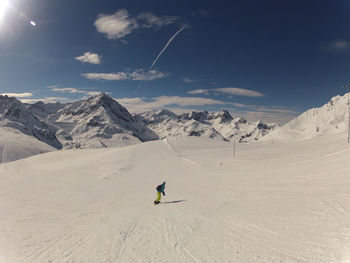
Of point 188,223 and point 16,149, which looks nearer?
point 188,223

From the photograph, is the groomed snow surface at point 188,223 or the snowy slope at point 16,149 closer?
the groomed snow surface at point 188,223

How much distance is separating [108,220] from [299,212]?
1053 cm

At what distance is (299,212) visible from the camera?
444 inches

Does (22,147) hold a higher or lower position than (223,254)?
lower

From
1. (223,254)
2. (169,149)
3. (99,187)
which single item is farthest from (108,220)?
(169,149)

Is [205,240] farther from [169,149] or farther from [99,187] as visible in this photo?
[169,149]

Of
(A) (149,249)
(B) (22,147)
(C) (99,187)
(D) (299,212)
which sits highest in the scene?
(D) (299,212)

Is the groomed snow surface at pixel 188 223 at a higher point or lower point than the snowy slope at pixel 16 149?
higher

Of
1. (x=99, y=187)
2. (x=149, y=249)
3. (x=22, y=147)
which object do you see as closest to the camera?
(x=149, y=249)

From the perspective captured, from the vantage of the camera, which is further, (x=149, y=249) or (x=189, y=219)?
(x=189, y=219)

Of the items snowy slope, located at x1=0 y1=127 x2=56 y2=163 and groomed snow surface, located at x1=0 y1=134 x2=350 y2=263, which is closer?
groomed snow surface, located at x1=0 y1=134 x2=350 y2=263

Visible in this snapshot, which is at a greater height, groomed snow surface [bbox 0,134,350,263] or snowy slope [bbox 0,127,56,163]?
groomed snow surface [bbox 0,134,350,263]

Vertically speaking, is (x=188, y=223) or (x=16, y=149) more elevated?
(x=188, y=223)

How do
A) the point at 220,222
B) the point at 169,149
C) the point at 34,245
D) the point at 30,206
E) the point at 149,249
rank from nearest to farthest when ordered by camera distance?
the point at 149,249 < the point at 34,245 < the point at 220,222 < the point at 30,206 < the point at 169,149
